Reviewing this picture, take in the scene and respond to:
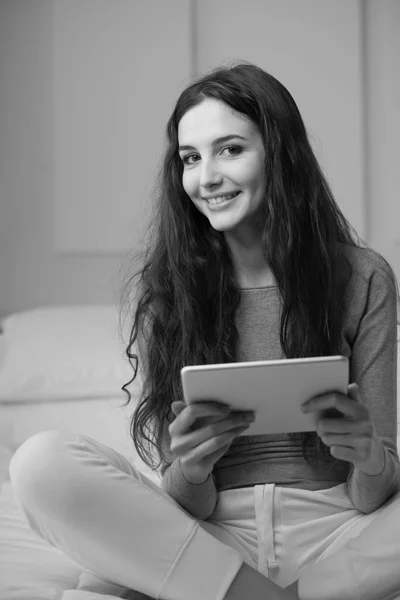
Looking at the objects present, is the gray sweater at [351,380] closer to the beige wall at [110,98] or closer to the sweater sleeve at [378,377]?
the sweater sleeve at [378,377]

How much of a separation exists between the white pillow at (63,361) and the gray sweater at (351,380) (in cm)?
80

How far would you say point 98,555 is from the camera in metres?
1.19

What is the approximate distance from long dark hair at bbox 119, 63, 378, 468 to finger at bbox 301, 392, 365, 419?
25cm

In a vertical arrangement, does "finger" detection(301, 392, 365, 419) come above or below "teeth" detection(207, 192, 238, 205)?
below

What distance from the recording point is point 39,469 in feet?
3.90

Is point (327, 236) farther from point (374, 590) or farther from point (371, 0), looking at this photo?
point (371, 0)

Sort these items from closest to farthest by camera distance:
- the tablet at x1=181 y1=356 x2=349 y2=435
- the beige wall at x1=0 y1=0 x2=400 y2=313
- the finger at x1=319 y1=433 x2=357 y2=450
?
the tablet at x1=181 y1=356 x2=349 y2=435 < the finger at x1=319 y1=433 x2=357 y2=450 < the beige wall at x1=0 y1=0 x2=400 y2=313

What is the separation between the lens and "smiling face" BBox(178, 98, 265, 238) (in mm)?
1434

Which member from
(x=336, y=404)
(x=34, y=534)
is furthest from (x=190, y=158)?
(x=34, y=534)

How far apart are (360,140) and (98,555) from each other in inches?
75.4

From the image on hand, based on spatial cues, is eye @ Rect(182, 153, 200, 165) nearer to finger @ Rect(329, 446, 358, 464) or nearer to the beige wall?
finger @ Rect(329, 446, 358, 464)

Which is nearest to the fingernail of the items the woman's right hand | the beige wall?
the woman's right hand

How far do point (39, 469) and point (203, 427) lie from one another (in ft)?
0.76

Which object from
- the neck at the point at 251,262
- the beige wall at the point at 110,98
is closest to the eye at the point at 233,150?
the neck at the point at 251,262
